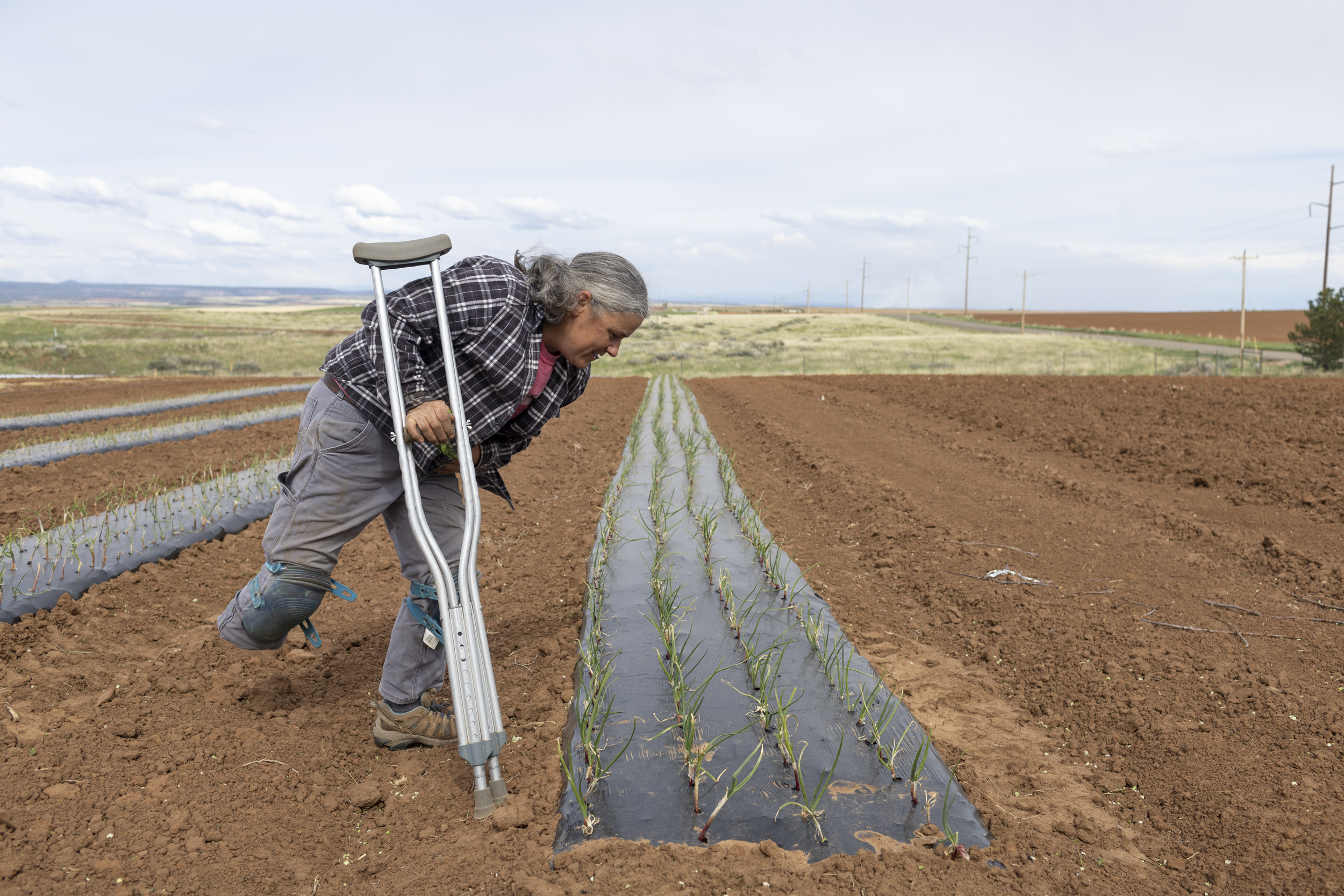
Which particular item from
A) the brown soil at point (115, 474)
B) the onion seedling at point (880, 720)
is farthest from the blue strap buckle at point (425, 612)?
the brown soil at point (115, 474)

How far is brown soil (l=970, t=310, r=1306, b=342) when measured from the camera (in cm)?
5209

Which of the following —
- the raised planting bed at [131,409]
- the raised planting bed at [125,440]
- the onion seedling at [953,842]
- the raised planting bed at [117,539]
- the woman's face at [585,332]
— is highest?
the woman's face at [585,332]

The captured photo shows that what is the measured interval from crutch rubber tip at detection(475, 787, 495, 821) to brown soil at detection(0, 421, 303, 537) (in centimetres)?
367

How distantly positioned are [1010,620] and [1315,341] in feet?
68.7

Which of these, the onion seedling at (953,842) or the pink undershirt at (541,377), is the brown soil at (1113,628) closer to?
the onion seedling at (953,842)

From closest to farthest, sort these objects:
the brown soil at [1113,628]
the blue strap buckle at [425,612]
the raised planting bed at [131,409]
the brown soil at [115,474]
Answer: the brown soil at [1113,628], the blue strap buckle at [425,612], the brown soil at [115,474], the raised planting bed at [131,409]

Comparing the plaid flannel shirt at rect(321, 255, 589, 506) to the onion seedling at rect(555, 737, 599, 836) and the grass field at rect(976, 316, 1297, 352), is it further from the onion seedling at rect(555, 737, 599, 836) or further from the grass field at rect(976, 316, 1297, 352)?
the grass field at rect(976, 316, 1297, 352)

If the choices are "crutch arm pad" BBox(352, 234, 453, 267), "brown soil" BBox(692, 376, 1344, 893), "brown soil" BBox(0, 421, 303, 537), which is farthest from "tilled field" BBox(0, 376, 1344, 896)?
"crutch arm pad" BBox(352, 234, 453, 267)

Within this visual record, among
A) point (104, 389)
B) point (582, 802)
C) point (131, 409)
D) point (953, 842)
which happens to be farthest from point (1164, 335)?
point (582, 802)

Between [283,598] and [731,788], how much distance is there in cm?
145

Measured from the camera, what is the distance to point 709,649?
3523 mm

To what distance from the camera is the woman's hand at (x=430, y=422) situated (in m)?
2.35

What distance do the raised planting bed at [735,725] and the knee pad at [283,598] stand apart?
0.91m

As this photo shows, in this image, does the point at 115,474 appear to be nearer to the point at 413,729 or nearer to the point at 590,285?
the point at 413,729
